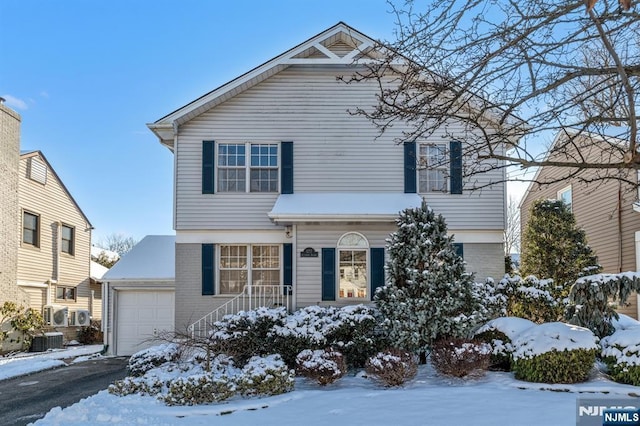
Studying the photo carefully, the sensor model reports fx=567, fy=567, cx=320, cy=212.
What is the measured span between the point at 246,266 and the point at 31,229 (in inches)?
448

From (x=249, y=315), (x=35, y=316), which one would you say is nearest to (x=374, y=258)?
(x=249, y=315)

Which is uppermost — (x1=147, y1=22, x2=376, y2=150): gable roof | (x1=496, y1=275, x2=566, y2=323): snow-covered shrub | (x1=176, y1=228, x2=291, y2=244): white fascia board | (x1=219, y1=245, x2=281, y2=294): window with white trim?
(x1=147, y1=22, x2=376, y2=150): gable roof

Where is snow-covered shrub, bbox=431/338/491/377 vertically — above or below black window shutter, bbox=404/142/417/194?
below

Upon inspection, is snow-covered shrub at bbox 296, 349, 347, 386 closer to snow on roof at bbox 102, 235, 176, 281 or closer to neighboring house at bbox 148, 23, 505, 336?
neighboring house at bbox 148, 23, 505, 336

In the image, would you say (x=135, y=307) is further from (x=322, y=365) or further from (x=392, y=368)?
(x=392, y=368)

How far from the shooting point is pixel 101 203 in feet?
120

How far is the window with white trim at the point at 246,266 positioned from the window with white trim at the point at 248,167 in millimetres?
1548

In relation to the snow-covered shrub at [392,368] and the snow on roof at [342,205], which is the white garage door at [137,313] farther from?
the snow-covered shrub at [392,368]

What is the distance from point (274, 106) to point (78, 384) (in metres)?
7.99

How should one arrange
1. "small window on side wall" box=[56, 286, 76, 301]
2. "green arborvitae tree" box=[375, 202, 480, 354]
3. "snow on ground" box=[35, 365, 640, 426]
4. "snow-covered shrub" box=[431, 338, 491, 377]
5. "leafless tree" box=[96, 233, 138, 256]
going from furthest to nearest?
"leafless tree" box=[96, 233, 138, 256]
"small window on side wall" box=[56, 286, 76, 301]
"green arborvitae tree" box=[375, 202, 480, 354]
"snow-covered shrub" box=[431, 338, 491, 377]
"snow on ground" box=[35, 365, 640, 426]

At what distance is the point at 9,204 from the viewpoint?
Answer: 19.4m

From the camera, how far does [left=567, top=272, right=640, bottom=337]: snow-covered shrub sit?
10.1m

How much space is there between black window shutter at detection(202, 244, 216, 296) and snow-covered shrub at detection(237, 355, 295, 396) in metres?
4.97

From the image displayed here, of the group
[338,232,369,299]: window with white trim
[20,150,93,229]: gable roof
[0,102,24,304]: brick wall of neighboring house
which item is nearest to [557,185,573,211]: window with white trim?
[338,232,369,299]: window with white trim
